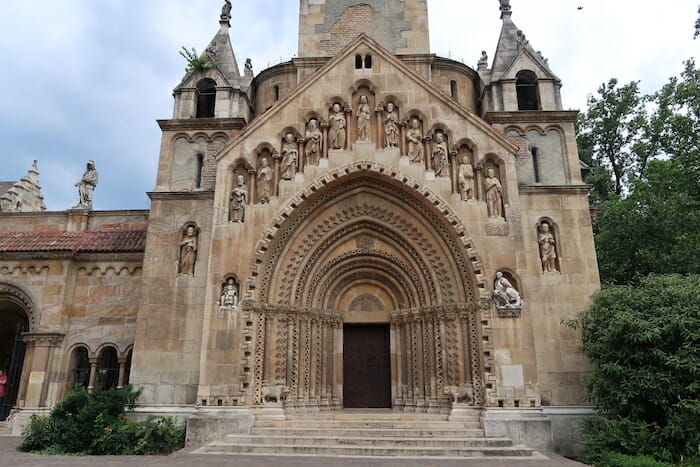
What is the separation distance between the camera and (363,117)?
15492 millimetres

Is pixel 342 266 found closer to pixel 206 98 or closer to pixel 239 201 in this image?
pixel 239 201

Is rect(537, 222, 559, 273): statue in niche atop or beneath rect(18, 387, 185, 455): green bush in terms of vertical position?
atop

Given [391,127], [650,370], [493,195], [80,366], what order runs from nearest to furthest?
[650,370] < [493,195] < [391,127] < [80,366]

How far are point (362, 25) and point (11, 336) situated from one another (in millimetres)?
19414

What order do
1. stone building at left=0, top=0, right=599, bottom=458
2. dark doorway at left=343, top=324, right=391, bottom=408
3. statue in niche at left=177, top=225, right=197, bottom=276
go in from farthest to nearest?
dark doorway at left=343, top=324, right=391, bottom=408, statue in niche at left=177, top=225, right=197, bottom=276, stone building at left=0, top=0, right=599, bottom=458

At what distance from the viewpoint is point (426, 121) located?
50.6ft

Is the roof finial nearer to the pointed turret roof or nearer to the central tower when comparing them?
the pointed turret roof

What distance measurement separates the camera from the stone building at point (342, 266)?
44.7 feet

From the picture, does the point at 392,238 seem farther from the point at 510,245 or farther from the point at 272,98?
the point at 272,98

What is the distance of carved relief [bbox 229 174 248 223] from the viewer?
582 inches

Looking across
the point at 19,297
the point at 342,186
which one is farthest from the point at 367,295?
the point at 19,297

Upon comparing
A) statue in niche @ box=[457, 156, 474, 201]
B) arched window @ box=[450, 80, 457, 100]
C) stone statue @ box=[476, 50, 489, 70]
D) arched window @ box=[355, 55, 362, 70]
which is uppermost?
stone statue @ box=[476, 50, 489, 70]

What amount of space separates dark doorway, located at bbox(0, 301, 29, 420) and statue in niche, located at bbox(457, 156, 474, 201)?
15.7 m

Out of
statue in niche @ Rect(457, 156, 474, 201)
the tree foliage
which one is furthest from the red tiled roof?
the tree foliage
